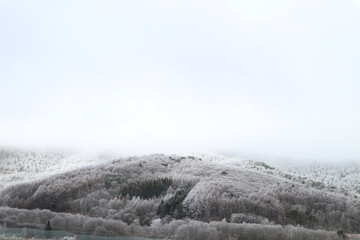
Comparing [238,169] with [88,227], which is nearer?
[88,227]

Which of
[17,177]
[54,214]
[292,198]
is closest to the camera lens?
[54,214]

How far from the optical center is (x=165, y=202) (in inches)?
3910

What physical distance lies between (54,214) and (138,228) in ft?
51.8

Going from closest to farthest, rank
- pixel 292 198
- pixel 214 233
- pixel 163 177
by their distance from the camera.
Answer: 1. pixel 214 233
2. pixel 292 198
3. pixel 163 177

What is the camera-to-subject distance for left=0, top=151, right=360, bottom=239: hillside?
89.6 metres

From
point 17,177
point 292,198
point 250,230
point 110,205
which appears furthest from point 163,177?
point 17,177

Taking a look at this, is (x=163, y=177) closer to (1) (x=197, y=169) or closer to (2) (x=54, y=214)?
(1) (x=197, y=169)

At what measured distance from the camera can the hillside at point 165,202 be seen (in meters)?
89.6

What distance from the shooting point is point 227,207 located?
98.1 metres

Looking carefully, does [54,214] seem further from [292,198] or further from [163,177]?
[292,198]

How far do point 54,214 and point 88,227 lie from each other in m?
9.60

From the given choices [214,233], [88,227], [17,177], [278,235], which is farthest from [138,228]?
[17,177]

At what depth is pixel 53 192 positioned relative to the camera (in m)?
108

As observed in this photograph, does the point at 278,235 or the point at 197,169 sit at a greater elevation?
the point at 197,169
